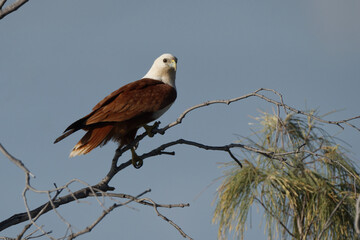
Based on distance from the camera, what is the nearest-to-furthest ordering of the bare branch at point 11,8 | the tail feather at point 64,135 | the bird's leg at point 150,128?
the bare branch at point 11,8 → the tail feather at point 64,135 → the bird's leg at point 150,128

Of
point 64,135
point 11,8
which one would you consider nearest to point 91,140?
point 64,135

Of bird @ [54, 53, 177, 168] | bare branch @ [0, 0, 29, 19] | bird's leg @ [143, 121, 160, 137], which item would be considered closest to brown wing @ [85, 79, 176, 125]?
bird @ [54, 53, 177, 168]

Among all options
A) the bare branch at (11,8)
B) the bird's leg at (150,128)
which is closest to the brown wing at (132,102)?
the bird's leg at (150,128)

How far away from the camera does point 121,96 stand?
4109 mm

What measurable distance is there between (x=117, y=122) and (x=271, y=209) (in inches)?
53.5

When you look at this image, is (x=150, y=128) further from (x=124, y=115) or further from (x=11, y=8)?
(x=11, y=8)

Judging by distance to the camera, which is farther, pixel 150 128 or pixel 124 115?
pixel 150 128

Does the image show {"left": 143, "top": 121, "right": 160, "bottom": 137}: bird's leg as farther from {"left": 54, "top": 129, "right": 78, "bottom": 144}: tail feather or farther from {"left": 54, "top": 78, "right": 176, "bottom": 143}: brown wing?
{"left": 54, "top": 129, "right": 78, "bottom": 144}: tail feather

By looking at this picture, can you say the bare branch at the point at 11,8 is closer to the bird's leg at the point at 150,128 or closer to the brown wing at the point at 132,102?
the brown wing at the point at 132,102

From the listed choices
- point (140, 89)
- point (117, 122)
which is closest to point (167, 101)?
point (140, 89)

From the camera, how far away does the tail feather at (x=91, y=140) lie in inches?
150

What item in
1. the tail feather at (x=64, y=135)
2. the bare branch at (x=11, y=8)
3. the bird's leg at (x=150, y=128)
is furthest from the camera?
the bird's leg at (x=150, y=128)

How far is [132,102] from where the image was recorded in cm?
404

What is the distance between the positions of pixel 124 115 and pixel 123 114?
11 millimetres
